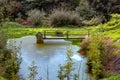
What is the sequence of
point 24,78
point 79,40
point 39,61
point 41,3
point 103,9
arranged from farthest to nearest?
point 41,3 → point 103,9 → point 79,40 → point 39,61 → point 24,78

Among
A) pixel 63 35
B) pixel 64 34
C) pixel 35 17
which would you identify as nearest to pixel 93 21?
pixel 35 17

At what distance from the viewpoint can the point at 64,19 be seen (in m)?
35.6

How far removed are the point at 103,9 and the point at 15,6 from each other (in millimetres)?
11521

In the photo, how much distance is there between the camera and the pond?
47.8 feet

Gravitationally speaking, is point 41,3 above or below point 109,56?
below

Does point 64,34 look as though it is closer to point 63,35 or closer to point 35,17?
point 63,35

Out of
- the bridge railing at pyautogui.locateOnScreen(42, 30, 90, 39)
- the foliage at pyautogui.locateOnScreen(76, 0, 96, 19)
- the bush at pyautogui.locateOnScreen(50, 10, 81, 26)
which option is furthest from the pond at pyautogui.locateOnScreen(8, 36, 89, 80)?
the foliage at pyautogui.locateOnScreen(76, 0, 96, 19)

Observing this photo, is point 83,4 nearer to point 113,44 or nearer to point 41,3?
point 41,3

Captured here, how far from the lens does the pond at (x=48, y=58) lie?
14.6m

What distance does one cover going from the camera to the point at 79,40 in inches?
1004

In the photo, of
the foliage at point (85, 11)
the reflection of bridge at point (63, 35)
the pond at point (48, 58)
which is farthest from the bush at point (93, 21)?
the pond at point (48, 58)

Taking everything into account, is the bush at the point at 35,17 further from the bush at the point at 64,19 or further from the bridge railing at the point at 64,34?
the bridge railing at the point at 64,34

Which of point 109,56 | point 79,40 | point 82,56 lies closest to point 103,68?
point 109,56

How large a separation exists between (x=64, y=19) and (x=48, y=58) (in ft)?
58.0
